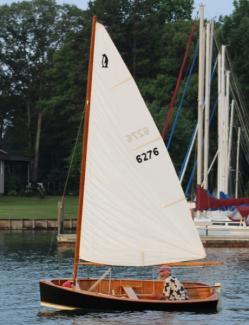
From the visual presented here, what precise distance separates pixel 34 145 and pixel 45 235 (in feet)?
162

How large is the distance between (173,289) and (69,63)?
77.9 metres

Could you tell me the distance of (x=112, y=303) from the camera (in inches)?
1281

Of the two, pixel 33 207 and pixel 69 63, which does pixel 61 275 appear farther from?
pixel 69 63

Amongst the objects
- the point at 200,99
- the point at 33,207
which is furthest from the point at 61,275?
the point at 33,207

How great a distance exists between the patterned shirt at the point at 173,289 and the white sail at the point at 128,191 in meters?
1.21

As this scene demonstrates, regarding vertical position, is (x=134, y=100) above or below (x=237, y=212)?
above

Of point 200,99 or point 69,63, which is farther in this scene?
point 69,63

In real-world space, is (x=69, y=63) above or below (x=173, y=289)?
above

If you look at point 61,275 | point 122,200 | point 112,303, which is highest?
point 122,200

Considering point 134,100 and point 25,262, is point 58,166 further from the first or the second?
point 134,100

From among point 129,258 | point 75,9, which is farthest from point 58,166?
point 129,258

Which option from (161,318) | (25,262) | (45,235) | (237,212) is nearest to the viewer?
(161,318)

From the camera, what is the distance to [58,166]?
115 metres

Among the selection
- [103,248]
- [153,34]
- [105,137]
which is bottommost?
[103,248]
